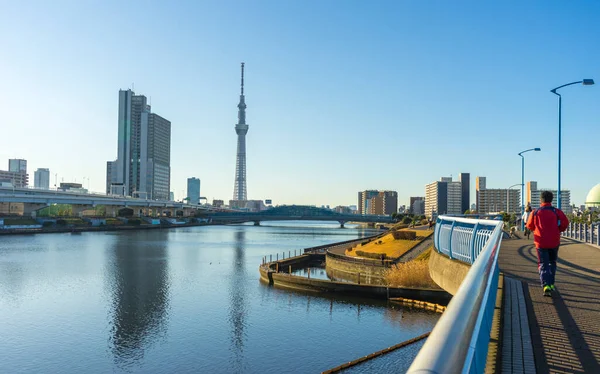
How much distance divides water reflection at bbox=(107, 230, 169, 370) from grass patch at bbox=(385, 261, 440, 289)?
20.9 meters

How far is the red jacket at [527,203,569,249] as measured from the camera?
34.9 ft

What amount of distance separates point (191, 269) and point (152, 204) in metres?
132

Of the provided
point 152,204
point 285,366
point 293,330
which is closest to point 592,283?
point 285,366

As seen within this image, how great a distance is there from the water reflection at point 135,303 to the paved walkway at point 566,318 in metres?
22.5

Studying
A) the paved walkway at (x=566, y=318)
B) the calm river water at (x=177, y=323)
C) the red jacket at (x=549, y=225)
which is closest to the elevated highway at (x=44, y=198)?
the calm river water at (x=177, y=323)

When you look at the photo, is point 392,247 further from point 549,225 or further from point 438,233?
point 549,225

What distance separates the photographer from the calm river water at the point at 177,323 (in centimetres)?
2784

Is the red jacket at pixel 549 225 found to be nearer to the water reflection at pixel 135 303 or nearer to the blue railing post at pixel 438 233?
the blue railing post at pixel 438 233

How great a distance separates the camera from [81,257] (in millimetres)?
72500

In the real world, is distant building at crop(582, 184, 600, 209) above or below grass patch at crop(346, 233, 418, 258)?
above

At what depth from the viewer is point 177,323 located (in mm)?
35875

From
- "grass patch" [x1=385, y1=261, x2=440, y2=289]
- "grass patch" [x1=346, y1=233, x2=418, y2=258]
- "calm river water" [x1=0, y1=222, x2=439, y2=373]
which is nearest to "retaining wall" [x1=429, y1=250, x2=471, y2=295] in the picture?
"calm river water" [x1=0, y1=222, x2=439, y2=373]

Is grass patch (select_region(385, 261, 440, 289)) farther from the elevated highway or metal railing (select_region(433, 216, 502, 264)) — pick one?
the elevated highway

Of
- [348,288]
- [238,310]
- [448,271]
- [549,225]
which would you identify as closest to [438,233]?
[448,271]
